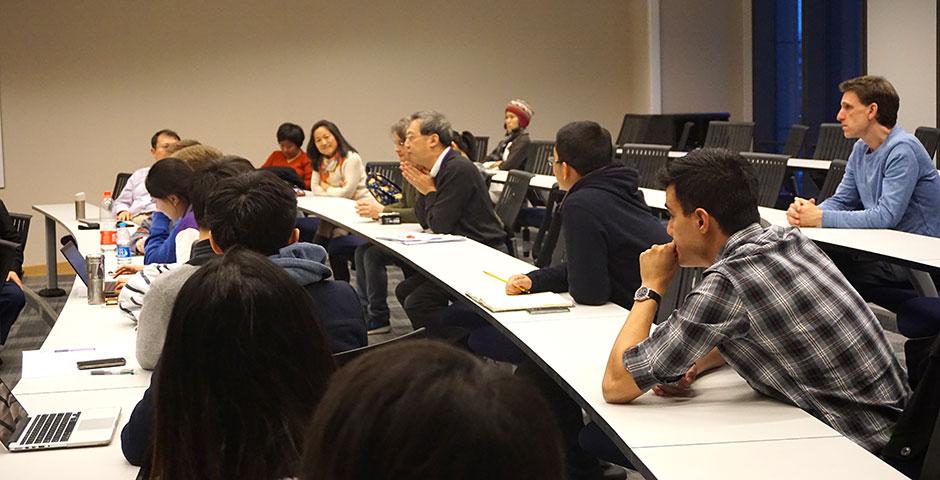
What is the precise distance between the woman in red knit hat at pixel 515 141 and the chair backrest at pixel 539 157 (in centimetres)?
8

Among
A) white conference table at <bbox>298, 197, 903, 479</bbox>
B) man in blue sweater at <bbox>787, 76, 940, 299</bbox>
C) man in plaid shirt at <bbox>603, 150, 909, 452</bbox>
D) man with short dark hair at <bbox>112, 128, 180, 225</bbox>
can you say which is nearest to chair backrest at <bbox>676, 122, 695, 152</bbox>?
man with short dark hair at <bbox>112, 128, 180, 225</bbox>

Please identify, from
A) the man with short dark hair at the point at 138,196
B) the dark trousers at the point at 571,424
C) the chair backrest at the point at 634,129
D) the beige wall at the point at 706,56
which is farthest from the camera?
the beige wall at the point at 706,56

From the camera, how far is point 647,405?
2.39 metres

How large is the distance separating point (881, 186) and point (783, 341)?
2620 mm

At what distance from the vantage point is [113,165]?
1033 cm

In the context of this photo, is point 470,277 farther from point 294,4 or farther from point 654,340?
point 294,4

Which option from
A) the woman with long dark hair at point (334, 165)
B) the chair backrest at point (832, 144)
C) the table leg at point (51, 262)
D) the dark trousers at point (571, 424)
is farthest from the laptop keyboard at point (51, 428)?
the chair backrest at point (832, 144)

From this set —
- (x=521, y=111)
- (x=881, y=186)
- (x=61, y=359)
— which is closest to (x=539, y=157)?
(x=521, y=111)

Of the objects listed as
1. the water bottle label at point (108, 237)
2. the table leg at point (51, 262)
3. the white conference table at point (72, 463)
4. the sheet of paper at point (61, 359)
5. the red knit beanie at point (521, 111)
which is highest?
the red knit beanie at point (521, 111)

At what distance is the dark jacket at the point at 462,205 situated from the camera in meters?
5.43

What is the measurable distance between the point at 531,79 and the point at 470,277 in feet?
24.9

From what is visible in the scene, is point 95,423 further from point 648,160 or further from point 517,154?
point 517,154

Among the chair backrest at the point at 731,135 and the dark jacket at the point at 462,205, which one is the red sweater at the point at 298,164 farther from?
the dark jacket at the point at 462,205

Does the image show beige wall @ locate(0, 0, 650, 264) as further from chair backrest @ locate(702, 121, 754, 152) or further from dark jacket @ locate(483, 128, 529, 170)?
chair backrest @ locate(702, 121, 754, 152)
